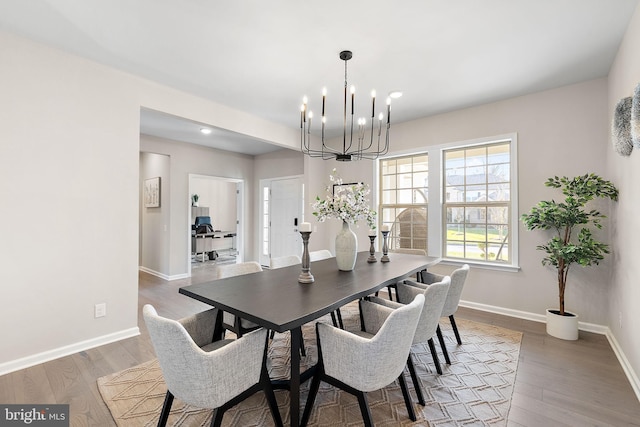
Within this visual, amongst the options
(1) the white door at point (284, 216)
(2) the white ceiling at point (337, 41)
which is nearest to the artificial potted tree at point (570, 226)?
(2) the white ceiling at point (337, 41)

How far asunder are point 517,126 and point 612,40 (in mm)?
1172

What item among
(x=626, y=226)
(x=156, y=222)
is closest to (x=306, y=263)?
(x=626, y=226)

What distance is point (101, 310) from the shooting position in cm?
273

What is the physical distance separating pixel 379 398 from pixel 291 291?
0.96m

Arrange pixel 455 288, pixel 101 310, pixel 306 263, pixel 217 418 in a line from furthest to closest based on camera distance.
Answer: pixel 101 310 < pixel 455 288 < pixel 306 263 < pixel 217 418

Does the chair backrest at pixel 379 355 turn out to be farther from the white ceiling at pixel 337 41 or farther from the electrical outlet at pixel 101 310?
the electrical outlet at pixel 101 310

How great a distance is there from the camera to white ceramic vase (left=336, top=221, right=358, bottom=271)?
8.00 feet

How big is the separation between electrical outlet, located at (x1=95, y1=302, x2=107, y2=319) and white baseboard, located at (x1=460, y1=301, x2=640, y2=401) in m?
4.13

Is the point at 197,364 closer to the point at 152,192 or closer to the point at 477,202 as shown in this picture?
the point at 477,202

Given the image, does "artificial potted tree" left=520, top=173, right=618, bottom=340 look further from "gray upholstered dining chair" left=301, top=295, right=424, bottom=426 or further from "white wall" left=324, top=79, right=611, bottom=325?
"gray upholstered dining chair" left=301, top=295, right=424, bottom=426

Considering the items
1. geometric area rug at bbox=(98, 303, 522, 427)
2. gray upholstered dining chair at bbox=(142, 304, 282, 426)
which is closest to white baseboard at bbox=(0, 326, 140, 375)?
geometric area rug at bbox=(98, 303, 522, 427)

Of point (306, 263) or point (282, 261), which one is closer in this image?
point (306, 263)

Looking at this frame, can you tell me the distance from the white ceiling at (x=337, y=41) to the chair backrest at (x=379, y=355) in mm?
2000

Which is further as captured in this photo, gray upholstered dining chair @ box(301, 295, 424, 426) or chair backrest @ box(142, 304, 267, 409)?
gray upholstered dining chair @ box(301, 295, 424, 426)
